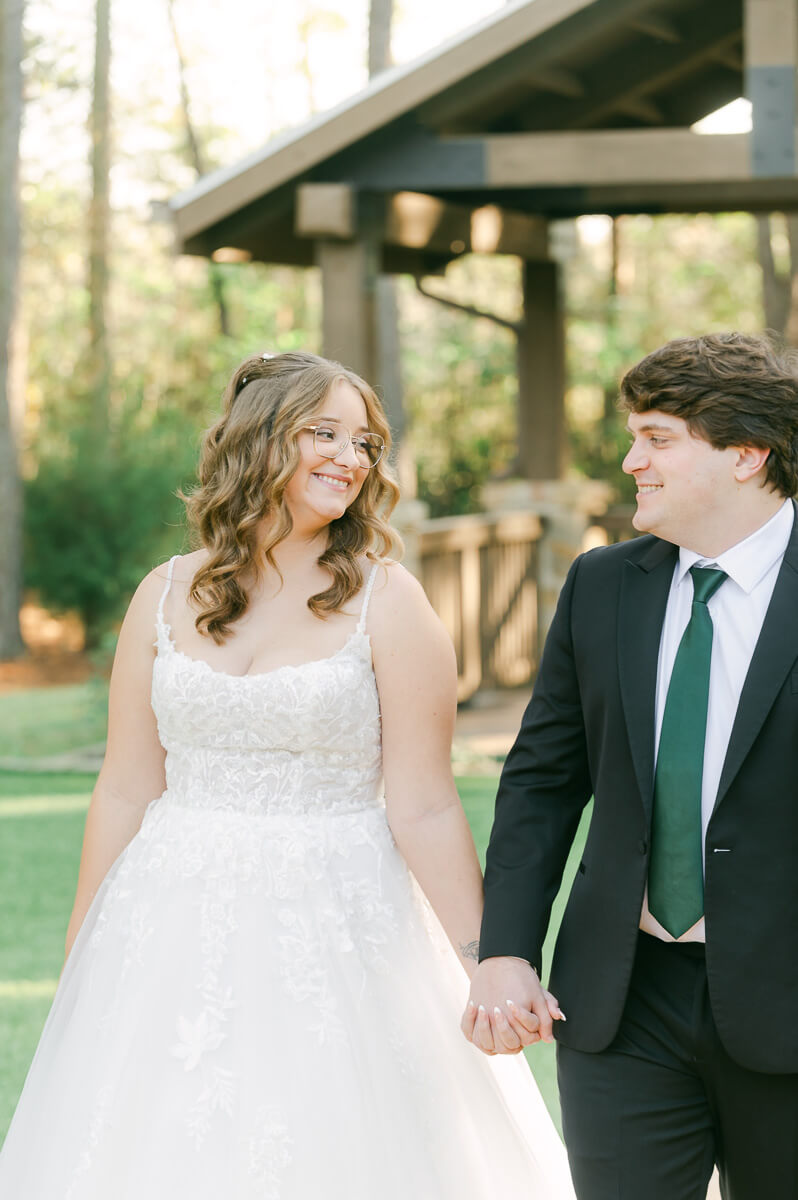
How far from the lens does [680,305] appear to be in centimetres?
3222

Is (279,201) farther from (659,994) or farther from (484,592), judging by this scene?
(659,994)

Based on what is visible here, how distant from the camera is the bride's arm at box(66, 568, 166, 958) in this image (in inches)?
117

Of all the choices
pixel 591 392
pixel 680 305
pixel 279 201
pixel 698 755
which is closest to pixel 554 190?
pixel 279 201

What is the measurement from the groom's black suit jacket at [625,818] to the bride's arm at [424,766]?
28 cm

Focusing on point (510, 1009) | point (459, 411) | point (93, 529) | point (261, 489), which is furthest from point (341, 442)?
point (459, 411)

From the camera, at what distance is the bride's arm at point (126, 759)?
2973 mm

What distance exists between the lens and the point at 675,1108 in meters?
2.34

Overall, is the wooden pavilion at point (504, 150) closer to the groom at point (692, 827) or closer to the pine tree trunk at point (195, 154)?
the groom at point (692, 827)

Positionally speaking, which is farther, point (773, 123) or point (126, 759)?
point (773, 123)

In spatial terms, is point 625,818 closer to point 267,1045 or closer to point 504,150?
point 267,1045

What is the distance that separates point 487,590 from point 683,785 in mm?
8837

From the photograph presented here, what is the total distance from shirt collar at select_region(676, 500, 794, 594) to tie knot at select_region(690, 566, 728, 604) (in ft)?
0.04

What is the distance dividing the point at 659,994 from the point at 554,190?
750 cm

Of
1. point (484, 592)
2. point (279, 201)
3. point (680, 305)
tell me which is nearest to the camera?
point (279, 201)
